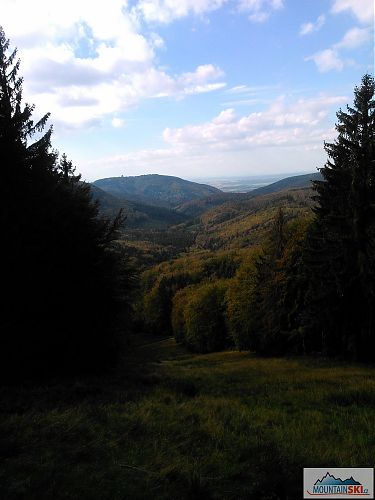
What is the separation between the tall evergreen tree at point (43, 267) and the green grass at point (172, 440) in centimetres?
228

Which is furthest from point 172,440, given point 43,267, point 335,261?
point 335,261

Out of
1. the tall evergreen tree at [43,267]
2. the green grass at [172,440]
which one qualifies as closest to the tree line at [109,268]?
the tall evergreen tree at [43,267]

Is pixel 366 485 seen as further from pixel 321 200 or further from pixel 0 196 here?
pixel 321 200

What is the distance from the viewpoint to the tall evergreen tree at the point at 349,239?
25.0m

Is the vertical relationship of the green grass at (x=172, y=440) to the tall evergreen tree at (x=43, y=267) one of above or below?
below

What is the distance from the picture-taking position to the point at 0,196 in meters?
14.8

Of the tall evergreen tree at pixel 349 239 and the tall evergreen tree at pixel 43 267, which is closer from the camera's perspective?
the tall evergreen tree at pixel 43 267

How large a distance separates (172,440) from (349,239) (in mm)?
21594

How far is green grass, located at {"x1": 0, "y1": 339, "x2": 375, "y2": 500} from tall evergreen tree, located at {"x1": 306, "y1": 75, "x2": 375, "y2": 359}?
14005mm

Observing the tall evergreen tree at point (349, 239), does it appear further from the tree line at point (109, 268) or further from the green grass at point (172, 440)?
the green grass at point (172, 440)

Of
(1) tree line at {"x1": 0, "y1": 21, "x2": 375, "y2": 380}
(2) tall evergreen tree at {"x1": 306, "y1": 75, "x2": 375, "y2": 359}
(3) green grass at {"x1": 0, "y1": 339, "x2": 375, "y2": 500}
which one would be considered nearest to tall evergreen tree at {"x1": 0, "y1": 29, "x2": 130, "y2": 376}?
(1) tree line at {"x1": 0, "y1": 21, "x2": 375, "y2": 380}

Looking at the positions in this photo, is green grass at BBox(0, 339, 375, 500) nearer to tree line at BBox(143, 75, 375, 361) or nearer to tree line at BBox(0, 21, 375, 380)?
tree line at BBox(0, 21, 375, 380)

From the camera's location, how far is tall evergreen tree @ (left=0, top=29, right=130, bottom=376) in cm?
1441

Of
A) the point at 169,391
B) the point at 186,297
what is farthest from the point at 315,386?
the point at 186,297
